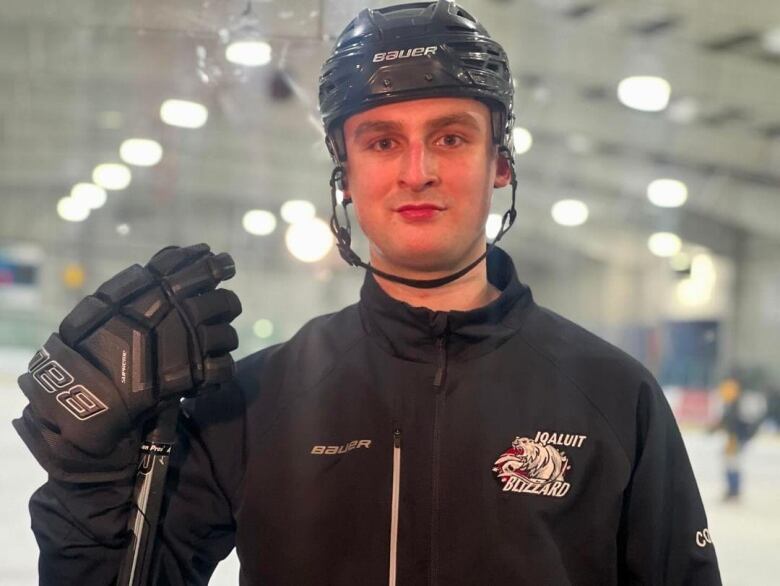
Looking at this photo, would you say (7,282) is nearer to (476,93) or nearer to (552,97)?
(476,93)

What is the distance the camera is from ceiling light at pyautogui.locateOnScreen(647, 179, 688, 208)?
117 inches

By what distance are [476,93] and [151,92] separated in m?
0.90

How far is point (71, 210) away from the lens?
5.80 ft

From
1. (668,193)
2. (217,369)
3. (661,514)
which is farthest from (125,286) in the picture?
(668,193)

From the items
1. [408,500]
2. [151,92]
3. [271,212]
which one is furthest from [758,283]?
[408,500]

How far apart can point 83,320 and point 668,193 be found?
98.6 inches

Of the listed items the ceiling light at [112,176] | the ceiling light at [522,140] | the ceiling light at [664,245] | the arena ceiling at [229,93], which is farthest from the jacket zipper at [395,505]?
the ceiling light at [664,245]

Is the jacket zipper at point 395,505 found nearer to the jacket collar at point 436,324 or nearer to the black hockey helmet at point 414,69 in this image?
the jacket collar at point 436,324

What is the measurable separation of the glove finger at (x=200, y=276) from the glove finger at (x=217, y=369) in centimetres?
9

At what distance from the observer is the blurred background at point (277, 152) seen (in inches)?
64.8

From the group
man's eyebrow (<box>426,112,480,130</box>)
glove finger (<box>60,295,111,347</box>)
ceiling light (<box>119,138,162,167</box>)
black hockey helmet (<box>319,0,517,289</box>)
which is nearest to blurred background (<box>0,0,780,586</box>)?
ceiling light (<box>119,138,162,167</box>)

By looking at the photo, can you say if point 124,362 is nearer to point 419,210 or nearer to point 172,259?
point 172,259

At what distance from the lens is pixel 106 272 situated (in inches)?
67.7

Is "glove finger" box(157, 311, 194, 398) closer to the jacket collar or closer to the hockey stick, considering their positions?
the hockey stick
